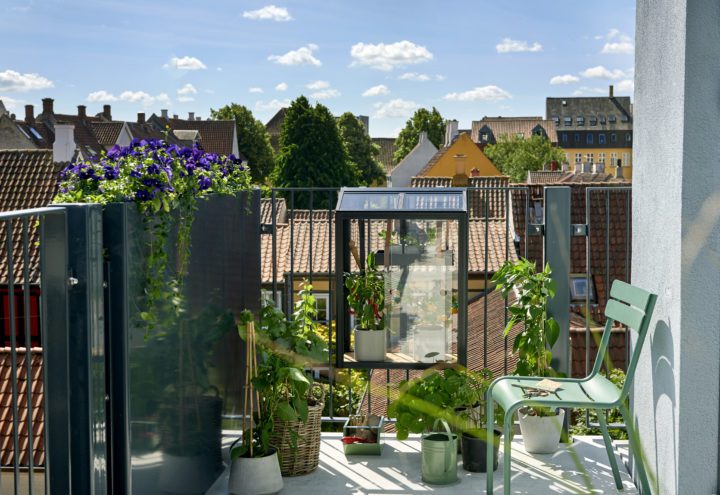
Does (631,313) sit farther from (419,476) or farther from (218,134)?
(218,134)

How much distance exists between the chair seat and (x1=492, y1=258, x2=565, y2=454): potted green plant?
19.0 inches

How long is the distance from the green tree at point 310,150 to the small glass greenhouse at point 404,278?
1417 inches

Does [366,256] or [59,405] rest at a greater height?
[366,256]

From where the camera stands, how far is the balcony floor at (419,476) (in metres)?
3.95

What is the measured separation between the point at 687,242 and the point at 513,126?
8731cm

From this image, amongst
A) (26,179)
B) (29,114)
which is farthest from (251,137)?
(26,179)

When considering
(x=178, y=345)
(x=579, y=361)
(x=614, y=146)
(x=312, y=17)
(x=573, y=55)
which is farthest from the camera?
(x=614, y=146)

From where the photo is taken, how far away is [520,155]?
2263 inches

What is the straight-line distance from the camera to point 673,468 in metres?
3.37

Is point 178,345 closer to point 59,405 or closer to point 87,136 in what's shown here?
point 59,405

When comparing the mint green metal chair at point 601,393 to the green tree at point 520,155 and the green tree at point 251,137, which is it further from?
the green tree at point 251,137

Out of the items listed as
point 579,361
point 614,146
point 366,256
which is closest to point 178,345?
point 366,256

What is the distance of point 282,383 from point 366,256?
0.70 metres

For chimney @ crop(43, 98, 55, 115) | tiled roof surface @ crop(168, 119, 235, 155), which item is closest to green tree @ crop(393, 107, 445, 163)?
tiled roof surface @ crop(168, 119, 235, 155)
